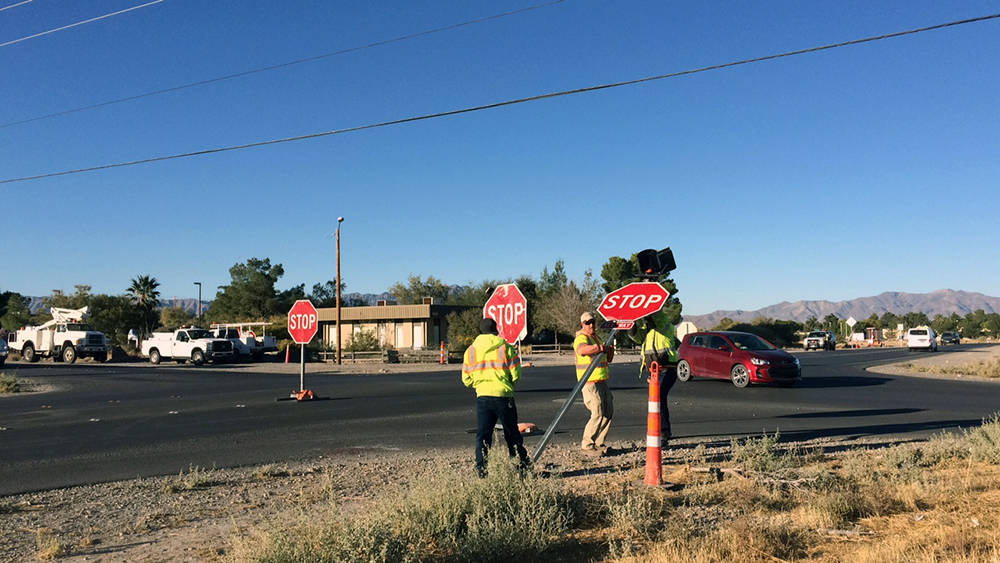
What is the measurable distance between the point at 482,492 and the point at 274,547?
6.03ft

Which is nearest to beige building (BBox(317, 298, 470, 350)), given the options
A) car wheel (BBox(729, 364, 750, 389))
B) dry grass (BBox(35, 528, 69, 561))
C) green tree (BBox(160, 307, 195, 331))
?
car wheel (BBox(729, 364, 750, 389))

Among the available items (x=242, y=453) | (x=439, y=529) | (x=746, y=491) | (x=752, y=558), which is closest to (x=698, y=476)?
(x=746, y=491)

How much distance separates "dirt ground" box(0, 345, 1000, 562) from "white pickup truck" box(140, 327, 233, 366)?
32.4m

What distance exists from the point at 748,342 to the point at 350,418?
39.2 feet

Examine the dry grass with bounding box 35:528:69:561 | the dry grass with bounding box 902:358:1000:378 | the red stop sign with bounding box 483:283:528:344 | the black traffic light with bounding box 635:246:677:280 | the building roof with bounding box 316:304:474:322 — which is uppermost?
the building roof with bounding box 316:304:474:322

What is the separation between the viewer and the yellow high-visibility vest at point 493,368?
779 centimetres

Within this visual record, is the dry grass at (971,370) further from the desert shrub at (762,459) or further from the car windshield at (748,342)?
the desert shrub at (762,459)

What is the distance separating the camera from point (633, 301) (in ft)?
25.1

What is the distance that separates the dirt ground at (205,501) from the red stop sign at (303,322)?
6223 millimetres

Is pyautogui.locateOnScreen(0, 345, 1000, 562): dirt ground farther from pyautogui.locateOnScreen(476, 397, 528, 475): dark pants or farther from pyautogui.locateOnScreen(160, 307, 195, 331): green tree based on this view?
pyautogui.locateOnScreen(160, 307, 195, 331): green tree

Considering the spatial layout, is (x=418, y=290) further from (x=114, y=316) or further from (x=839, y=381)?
(x=839, y=381)

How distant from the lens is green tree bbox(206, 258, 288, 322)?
91750 mm

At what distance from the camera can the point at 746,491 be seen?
6973 millimetres

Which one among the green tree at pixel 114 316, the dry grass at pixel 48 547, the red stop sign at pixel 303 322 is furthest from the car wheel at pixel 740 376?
the green tree at pixel 114 316
